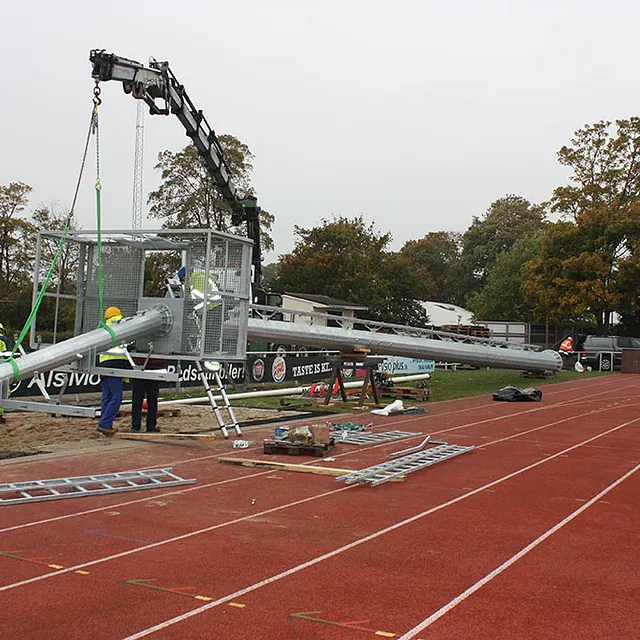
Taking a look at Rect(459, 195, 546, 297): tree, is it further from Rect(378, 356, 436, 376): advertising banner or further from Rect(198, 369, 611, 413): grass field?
Rect(378, 356, 436, 376): advertising banner

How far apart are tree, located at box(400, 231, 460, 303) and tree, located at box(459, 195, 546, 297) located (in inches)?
111

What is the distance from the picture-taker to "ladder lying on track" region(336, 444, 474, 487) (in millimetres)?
9164

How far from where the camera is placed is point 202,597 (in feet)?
16.8

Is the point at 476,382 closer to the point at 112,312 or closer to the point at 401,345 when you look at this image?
the point at 401,345

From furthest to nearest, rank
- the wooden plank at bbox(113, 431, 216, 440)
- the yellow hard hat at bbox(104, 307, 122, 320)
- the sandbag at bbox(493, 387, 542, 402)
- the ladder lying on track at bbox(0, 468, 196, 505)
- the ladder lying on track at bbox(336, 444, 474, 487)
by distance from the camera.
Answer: the sandbag at bbox(493, 387, 542, 402) < the wooden plank at bbox(113, 431, 216, 440) < the yellow hard hat at bbox(104, 307, 122, 320) < the ladder lying on track at bbox(336, 444, 474, 487) < the ladder lying on track at bbox(0, 468, 196, 505)

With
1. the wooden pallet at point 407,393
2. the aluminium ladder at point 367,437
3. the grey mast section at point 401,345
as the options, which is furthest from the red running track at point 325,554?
the wooden pallet at point 407,393

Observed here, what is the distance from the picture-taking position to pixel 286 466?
10.0m

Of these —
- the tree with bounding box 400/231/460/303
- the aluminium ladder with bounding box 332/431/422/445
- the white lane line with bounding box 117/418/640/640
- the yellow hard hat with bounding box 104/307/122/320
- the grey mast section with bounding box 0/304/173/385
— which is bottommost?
the white lane line with bounding box 117/418/640/640

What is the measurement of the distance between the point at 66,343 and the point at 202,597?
6342 mm

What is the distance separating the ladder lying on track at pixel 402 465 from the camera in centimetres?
916

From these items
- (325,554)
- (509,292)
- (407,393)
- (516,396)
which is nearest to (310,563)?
(325,554)

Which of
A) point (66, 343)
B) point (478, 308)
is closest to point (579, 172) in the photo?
point (478, 308)

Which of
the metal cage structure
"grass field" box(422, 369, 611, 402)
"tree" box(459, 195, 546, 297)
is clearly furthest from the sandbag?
"tree" box(459, 195, 546, 297)

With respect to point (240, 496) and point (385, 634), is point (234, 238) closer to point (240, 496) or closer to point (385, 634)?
point (240, 496)
